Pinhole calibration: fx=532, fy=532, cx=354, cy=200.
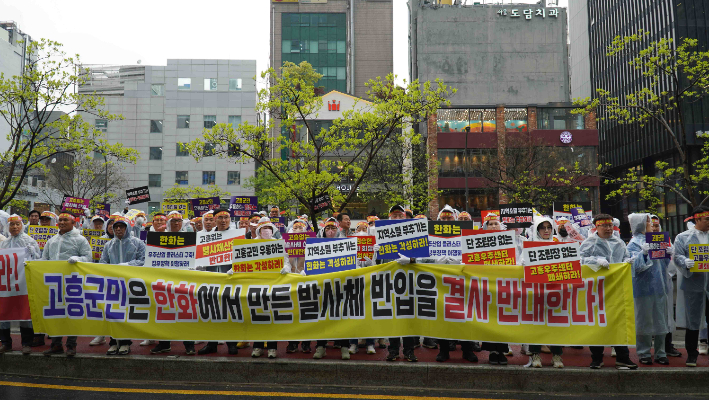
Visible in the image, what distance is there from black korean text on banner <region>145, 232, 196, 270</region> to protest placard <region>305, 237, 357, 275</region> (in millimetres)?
1707

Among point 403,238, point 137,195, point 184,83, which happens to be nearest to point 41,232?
point 137,195

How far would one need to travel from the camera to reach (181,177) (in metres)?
56.6

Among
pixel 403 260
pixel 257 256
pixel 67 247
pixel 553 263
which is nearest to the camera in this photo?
pixel 553 263

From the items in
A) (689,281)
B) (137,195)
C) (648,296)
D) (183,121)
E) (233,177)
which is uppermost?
(183,121)

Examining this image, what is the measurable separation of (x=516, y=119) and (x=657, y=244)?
42328mm

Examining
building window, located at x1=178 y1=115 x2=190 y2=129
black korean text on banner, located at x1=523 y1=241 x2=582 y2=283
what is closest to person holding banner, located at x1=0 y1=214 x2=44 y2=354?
black korean text on banner, located at x1=523 y1=241 x2=582 y2=283

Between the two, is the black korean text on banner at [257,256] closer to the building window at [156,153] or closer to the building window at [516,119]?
the building window at [516,119]

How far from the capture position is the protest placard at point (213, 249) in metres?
7.63

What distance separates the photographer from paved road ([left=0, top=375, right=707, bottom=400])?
5.89 meters

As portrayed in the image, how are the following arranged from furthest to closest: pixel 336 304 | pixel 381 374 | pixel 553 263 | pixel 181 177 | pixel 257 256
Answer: pixel 181 177 < pixel 257 256 < pixel 336 304 < pixel 553 263 < pixel 381 374

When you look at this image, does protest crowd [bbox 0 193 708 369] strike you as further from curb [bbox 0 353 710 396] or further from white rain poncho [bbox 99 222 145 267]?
curb [bbox 0 353 710 396]

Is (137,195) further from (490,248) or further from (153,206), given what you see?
(153,206)

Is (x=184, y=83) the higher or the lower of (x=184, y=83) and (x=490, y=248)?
the higher

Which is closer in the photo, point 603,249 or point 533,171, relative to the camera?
point 603,249
